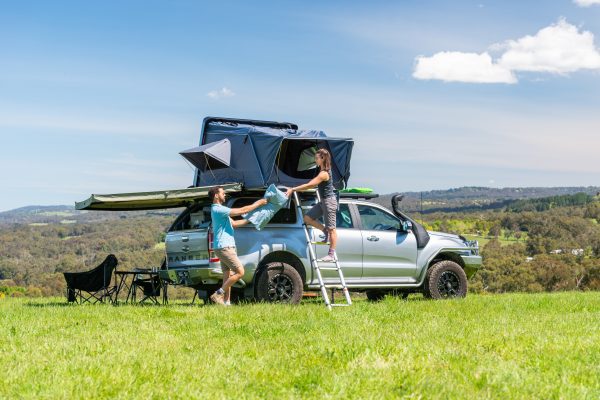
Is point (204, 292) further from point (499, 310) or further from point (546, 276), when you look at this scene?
point (546, 276)

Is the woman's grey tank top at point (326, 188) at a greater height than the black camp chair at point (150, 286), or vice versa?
the woman's grey tank top at point (326, 188)

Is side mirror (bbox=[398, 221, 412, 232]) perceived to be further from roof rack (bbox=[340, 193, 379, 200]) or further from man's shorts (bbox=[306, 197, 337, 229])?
man's shorts (bbox=[306, 197, 337, 229])

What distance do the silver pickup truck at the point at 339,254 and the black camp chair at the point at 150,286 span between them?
0.84 meters

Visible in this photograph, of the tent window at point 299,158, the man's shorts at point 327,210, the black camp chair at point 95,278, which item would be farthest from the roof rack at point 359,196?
the black camp chair at point 95,278

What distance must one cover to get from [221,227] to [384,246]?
3373mm

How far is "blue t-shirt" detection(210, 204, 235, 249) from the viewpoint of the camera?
39.7 feet

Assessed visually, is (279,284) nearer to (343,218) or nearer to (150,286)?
(343,218)

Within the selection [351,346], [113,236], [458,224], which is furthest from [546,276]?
[113,236]

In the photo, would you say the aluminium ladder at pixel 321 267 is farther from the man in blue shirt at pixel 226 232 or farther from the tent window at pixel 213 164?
the tent window at pixel 213 164

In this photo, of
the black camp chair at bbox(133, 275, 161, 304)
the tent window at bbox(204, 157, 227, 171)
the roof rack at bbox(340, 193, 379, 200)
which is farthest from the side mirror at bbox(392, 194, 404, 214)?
the black camp chair at bbox(133, 275, 161, 304)

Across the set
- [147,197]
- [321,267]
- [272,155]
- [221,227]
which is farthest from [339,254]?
[147,197]

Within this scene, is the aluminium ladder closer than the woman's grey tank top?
Yes

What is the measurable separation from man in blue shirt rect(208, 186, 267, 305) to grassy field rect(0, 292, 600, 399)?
143cm

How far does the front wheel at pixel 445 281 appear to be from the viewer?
14.5 metres
